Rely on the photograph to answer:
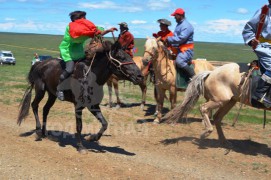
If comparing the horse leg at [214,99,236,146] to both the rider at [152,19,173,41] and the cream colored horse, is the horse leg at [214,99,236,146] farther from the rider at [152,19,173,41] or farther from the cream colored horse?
the rider at [152,19,173,41]

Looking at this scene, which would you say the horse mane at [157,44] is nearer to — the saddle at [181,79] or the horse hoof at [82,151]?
the saddle at [181,79]

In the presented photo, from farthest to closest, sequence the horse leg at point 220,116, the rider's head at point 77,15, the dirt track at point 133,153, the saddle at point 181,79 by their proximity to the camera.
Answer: the saddle at point 181,79 → the horse leg at point 220,116 → the rider's head at point 77,15 → the dirt track at point 133,153

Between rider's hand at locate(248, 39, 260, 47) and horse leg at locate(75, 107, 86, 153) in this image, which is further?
horse leg at locate(75, 107, 86, 153)

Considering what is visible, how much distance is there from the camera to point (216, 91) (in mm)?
8391

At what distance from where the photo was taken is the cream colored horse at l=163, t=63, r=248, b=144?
812 centimetres

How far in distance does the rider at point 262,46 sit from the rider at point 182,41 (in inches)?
114

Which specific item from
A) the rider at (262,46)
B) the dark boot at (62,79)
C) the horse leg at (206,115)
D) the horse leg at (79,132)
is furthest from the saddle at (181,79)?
the dark boot at (62,79)

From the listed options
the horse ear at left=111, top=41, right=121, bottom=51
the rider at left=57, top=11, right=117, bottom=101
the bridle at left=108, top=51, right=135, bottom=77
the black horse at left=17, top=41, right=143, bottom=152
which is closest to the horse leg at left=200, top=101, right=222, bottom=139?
the black horse at left=17, top=41, right=143, bottom=152

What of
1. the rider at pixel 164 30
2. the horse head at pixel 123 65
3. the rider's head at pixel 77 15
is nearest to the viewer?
the horse head at pixel 123 65

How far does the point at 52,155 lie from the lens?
7.36 m

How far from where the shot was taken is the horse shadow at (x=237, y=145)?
8.45 m

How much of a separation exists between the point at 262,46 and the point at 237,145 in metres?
2.61

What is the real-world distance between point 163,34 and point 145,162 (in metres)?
5.28

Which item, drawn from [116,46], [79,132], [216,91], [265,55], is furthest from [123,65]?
[265,55]
